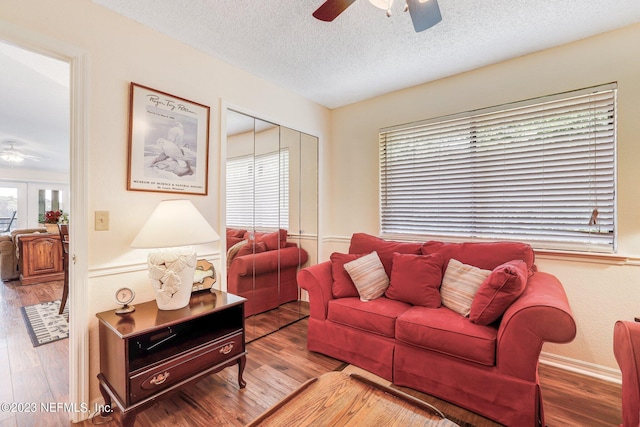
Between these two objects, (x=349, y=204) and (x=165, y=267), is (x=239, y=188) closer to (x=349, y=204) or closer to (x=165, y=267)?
(x=165, y=267)

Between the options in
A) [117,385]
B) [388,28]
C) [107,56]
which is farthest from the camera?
[388,28]

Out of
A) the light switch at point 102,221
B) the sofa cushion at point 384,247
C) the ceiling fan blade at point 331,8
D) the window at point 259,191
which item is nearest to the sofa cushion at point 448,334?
the sofa cushion at point 384,247

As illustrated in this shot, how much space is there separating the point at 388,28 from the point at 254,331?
2.84m

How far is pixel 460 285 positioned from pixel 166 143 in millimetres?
2421

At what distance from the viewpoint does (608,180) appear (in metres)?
2.12

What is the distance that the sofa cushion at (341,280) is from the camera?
2.42 meters

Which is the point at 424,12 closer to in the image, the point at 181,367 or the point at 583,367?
the point at 181,367

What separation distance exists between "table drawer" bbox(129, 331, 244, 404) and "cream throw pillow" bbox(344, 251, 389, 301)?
1010mm

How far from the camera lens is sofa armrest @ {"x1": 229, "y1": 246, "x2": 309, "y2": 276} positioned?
8.62 ft

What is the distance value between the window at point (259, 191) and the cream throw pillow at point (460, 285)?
173cm

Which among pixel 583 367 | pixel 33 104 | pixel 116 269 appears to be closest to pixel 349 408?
pixel 116 269

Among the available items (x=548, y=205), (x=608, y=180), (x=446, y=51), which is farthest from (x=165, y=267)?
(x=608, y=180)

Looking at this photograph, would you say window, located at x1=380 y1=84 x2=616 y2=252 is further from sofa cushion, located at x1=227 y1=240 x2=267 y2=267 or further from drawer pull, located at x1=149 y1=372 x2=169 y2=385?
drawer pull, located at x1=149 y1=372 x2=169 y2=385

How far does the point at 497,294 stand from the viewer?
68.8 inches
